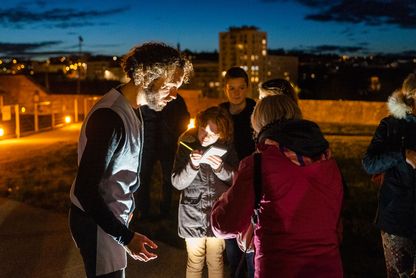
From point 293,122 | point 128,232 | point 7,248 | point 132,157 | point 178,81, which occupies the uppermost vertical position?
point 178,81

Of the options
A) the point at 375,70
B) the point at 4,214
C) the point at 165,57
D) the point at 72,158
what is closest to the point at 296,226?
the point at 165,57

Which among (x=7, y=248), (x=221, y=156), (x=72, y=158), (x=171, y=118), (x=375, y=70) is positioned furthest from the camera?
(x=375, y=70)

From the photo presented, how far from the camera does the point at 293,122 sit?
232 centimetres

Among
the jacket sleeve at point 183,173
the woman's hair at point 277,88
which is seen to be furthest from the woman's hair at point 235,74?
the jacket sleeve at point 183,173

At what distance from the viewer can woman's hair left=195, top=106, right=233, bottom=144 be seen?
3740mm

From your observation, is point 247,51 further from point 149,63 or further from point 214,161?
point 149,63

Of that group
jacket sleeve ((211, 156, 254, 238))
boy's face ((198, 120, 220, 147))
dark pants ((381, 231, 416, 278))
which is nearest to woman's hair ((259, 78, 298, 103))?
boy's face ((198, 120, 220, 147))

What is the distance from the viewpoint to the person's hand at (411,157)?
333 cm

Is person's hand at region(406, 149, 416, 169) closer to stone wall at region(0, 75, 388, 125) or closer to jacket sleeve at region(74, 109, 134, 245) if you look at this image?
jacket sleeve at region(74, 109, 134, 245)

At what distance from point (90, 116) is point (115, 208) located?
0.45 metres

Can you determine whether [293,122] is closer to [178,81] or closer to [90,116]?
[178,81]

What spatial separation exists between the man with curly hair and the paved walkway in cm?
237

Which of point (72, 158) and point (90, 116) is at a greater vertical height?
point (90, 116)

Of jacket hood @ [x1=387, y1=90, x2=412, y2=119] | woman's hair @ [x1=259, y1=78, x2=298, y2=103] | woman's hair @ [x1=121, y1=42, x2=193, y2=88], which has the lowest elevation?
jacket hood @ [x1=387, y1=90, x2=412, y2=119]
